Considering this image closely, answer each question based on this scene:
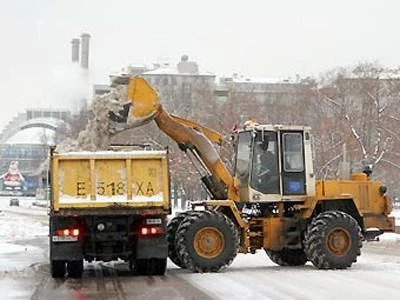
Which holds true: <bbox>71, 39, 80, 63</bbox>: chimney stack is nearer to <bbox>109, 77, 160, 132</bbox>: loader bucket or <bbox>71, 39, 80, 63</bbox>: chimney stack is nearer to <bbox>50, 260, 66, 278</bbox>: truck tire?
<bbox>109, 77, 160, 132</bbox>: loader bucket

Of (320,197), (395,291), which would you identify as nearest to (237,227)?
(320,197)

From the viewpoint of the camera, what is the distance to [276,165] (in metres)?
21.2

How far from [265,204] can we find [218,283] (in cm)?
434

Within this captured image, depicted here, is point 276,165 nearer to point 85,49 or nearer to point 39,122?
point 85,49

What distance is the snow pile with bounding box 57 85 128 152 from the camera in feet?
67.9

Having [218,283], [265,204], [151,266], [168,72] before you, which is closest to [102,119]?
[151,266]

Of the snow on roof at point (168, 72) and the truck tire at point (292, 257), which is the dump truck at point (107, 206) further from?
the snow on roof at point (168, 72)

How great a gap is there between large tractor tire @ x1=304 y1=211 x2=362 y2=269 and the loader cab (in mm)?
911

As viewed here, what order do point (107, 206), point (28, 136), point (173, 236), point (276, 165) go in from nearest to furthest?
point (107, 206) < point (173, 236) < point (276, 165) < point (28, 136)

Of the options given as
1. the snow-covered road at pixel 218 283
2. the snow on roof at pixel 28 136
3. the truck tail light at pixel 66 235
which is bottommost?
the snow-covered road at pixel 218 283

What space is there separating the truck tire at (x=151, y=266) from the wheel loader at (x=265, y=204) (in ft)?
2.39

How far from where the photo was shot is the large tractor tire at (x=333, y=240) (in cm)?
2039

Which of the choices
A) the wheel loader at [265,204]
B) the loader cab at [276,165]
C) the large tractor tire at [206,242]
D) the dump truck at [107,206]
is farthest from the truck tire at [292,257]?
the dump truck at [107,206]

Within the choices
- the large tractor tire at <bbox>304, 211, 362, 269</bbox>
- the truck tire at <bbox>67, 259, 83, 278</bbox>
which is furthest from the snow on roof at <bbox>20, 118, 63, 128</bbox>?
the truck tire at <bbox>67, 259, 83, 278</bbox>
